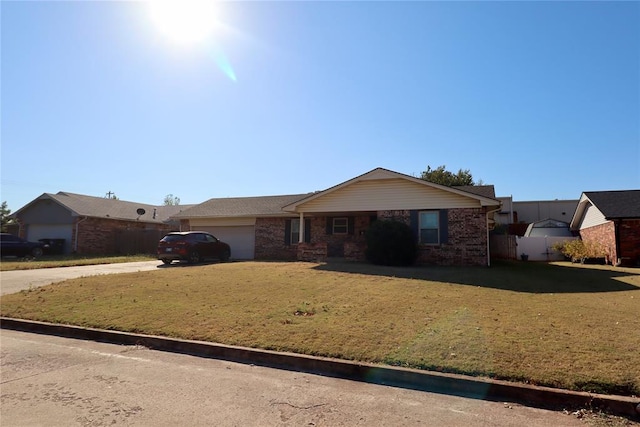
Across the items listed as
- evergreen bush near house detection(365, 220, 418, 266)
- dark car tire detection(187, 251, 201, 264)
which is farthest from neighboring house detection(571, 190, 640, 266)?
dark car tire detection(187, 251, 201, 264)

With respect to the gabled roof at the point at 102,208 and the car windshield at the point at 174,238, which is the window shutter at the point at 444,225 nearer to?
the car windshield at the point at 174,238

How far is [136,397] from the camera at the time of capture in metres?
4.39

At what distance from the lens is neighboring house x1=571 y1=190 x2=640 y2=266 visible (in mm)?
18094

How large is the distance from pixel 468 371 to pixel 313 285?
21.1 ft

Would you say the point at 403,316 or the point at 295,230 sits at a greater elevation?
the point at 295,230

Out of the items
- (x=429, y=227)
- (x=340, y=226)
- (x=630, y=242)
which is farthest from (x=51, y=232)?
(x=630, y=242)

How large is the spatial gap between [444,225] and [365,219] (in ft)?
15.0

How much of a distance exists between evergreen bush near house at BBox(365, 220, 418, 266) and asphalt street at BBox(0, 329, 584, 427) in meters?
11.0

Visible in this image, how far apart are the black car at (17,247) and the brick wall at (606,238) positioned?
3195 cm

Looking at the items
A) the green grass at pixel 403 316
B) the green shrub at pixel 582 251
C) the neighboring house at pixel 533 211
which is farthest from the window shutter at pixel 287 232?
the neighboring house at pixel 533 211

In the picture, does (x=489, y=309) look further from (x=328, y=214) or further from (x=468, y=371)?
(x=328, y=214)

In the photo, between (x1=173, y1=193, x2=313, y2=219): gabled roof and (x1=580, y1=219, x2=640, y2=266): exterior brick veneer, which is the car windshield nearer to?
(x1=173, y1=193, x2=313, y2=219): gabled roof

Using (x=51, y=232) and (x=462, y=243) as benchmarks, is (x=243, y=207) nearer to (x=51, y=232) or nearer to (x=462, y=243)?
(x=462, y=243)

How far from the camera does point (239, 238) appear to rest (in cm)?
2408
